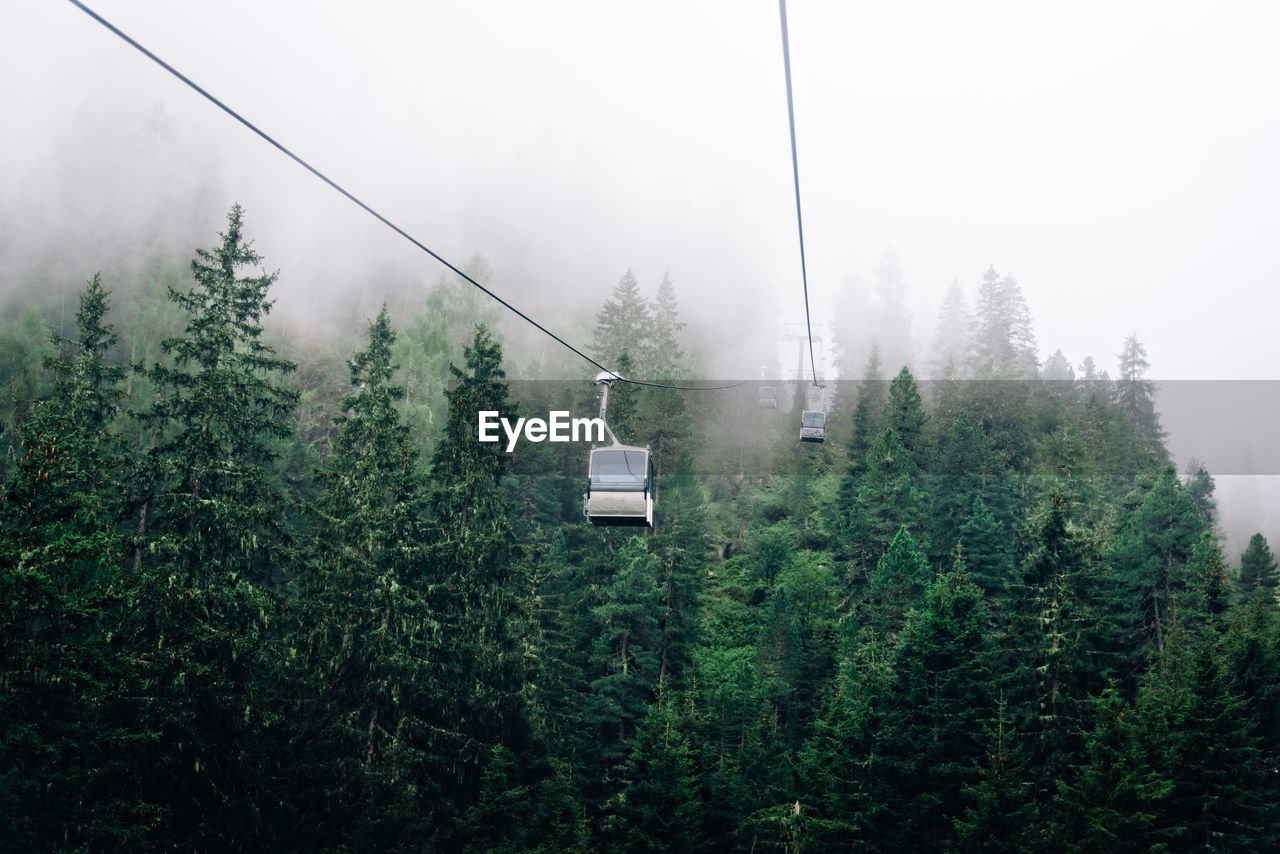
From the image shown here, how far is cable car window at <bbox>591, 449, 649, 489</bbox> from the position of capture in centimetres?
2577

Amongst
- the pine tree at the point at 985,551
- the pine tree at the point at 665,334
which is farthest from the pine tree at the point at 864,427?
the pine tree at the point at 665,334

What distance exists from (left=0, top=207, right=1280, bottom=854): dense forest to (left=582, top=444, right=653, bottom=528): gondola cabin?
560 inches

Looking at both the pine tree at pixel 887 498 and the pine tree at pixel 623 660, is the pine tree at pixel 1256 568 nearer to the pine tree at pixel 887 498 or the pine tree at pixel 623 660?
the pine tree at pixel 887 498

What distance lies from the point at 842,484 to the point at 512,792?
33.0 meters

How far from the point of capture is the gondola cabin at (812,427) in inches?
1908

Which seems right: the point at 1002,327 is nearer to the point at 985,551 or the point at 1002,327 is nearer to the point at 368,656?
the point at 985,551

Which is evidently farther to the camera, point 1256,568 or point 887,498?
point 887,498

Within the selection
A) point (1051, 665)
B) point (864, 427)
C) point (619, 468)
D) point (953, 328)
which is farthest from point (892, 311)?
point (619, 468)

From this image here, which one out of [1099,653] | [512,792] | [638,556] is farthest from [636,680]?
[1099,653]

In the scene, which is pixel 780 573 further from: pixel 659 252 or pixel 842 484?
pixel 659 252

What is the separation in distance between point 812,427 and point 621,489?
25171 millimetres

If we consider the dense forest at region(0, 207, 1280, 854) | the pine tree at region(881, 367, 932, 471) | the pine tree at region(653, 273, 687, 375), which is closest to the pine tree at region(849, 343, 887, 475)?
the pine tree at region(881, 367, 932, 471)

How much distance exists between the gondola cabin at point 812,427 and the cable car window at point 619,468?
23335 millimetres

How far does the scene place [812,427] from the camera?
49.2 m
